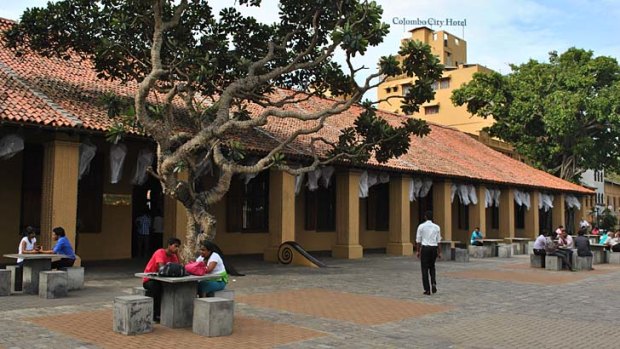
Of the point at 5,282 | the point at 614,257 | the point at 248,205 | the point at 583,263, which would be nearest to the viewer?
the point at 5,282

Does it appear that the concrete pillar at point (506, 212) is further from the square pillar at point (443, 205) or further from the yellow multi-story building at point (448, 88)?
the yellow multi-story building at point (448, 88)

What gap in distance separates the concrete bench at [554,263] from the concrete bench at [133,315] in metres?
13.7

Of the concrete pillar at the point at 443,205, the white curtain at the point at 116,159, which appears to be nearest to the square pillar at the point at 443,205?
the concrete pillar at the point at 443,205

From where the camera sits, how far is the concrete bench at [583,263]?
1772 centimetres

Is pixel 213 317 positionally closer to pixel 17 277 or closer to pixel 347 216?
pixel 17 277

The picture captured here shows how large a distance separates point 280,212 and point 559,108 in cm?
2233

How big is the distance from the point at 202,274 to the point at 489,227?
2746 cm

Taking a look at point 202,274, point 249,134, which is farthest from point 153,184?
point 202,274

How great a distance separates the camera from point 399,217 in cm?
2247

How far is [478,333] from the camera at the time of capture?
7.91 m

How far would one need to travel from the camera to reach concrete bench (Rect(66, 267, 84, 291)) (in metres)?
11.0

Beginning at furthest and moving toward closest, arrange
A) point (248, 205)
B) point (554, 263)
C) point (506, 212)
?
point (506, 212), point (248, 205), point (554, 263)

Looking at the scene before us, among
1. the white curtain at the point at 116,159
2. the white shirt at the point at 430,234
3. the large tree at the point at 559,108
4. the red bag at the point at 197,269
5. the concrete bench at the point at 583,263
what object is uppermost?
the large tree at the point at 559,108

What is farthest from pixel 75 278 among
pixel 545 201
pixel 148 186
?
pixel 545 201
